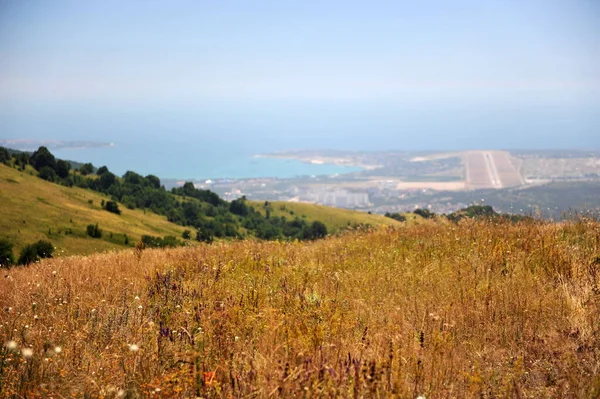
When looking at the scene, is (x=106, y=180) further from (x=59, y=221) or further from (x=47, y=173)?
(x=59, y=221)

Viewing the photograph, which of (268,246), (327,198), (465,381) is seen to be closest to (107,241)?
(268,246)

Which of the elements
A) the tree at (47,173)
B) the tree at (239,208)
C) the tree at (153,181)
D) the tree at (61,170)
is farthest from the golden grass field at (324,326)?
the tree at (153,181)

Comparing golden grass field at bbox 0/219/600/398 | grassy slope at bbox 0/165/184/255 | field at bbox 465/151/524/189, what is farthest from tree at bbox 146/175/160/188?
field at bbox 465/151/524/189

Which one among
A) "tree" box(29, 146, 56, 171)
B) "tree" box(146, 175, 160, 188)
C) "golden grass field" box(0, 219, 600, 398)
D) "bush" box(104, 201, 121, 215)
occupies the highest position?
"tree" box(29, 146, 56, 171)

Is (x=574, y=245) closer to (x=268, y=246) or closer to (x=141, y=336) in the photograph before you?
(x=268, y=246)

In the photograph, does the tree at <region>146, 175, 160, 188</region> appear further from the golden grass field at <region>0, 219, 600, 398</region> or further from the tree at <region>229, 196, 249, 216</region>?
the golden grass field at <region>0, 219, 600, 398</region>
